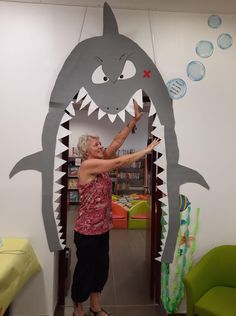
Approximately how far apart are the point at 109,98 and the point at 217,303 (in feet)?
5.73

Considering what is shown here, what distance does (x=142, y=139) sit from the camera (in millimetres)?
7238

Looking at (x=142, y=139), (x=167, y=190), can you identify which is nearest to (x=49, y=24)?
(x=167, y=190)

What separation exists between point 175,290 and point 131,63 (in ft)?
6.57

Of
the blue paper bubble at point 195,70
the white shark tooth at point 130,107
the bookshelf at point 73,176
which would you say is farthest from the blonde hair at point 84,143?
the bookshelf at point 73,176

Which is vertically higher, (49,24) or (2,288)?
(49,24)

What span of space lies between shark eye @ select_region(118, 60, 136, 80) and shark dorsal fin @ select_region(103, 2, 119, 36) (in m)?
0.27

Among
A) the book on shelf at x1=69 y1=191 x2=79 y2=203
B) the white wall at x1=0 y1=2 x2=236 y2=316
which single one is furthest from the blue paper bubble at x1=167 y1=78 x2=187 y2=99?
the book on shelf at x1=69 y1=191 x2=79 y2=203

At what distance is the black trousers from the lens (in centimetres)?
213

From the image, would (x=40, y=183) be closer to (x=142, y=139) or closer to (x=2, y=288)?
(x=2, y=288)

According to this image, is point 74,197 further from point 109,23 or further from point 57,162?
point 109,23

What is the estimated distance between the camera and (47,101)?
A: 2.29 m

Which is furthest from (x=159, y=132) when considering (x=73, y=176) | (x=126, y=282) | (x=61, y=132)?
(x=73, y=176)

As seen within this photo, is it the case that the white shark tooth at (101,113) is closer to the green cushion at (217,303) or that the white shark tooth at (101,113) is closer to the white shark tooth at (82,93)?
the white shark tooth at (82,93)

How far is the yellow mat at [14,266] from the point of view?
5.73 ft
